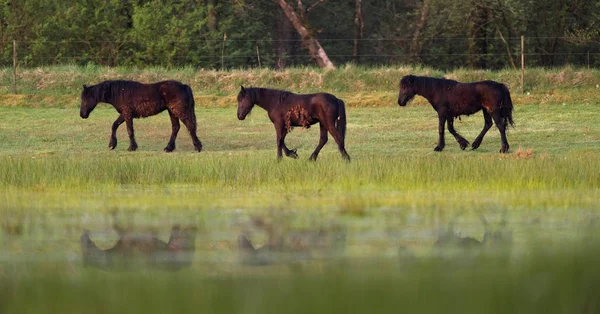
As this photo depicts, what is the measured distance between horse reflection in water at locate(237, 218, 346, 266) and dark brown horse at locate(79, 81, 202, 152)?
976 cm

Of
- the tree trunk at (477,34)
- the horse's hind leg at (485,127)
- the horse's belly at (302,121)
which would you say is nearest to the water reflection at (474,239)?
the horse's belly at (302,121)

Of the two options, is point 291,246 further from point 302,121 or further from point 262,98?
point 262,98

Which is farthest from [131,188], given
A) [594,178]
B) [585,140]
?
[585,140]

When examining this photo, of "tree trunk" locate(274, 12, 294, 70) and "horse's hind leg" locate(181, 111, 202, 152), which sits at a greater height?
"tree trunk" locate(274, 12, 294, 70)

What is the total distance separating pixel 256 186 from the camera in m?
15.3

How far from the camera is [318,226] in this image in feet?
40.4

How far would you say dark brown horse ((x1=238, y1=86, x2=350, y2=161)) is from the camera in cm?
1892

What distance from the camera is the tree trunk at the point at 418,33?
45.5m

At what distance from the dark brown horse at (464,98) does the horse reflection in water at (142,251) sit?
1030 cm

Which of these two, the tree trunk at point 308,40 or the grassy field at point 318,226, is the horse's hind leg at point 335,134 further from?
the tree trunk at point 308,40

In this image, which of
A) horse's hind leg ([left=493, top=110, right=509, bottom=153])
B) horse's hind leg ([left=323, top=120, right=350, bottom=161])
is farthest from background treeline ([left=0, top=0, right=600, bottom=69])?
horse's hind leg ([left=323, top=120, right=350, bottom=161])

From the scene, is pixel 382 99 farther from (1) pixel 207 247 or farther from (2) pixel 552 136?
(1) pixel 207 247

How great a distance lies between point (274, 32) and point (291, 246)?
4247 centimetres

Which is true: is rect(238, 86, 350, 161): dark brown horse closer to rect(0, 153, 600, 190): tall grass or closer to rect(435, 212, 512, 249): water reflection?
rect(0, 153, 600, 190): tall grass
